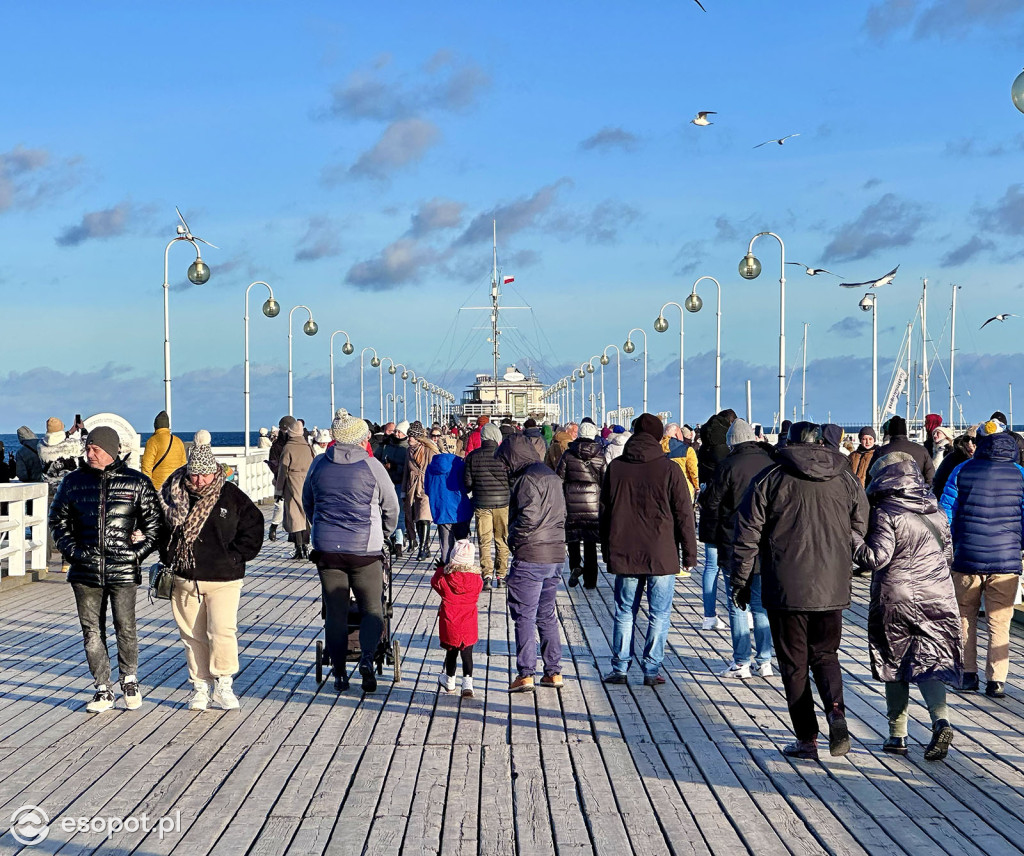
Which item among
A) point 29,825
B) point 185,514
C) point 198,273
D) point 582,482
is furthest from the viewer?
point 198,273

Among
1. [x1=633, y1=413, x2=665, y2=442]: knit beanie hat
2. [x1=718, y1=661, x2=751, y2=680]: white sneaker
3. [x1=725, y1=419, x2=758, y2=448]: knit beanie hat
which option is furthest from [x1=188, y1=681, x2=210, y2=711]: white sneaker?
[x1=725, y1=419, x2=758, y2=448]: knit beanie hat

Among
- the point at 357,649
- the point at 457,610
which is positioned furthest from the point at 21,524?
the point at 457,610

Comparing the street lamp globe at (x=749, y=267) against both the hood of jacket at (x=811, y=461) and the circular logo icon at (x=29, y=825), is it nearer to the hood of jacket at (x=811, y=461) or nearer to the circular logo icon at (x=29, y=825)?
the hood of jacket at (x=811, y=461)

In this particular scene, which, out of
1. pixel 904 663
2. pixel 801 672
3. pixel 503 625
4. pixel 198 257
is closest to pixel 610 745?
pixel 801 672

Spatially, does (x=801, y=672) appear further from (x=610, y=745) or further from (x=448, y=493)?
(x=448, y=493)

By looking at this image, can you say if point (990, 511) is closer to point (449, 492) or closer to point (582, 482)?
point (582, 482)

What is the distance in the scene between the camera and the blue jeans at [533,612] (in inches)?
379

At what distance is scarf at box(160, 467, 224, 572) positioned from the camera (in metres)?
8.97

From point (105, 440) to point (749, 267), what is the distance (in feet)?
65.1

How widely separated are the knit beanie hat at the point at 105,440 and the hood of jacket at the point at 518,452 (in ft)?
15.1

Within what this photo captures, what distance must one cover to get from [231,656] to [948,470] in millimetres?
6830

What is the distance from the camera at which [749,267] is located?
26.9 metres

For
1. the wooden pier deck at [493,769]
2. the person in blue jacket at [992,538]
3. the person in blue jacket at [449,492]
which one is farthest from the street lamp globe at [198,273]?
the person in blue jacket at [992,538]

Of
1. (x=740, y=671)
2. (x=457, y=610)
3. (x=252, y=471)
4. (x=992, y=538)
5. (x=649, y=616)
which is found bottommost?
(x=740, y=671)
